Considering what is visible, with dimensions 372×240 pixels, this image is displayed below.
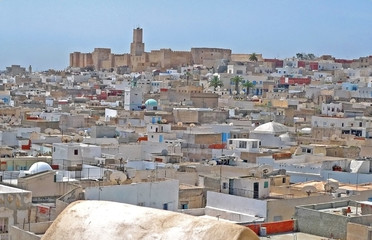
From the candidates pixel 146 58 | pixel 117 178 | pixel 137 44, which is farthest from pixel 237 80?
pixel 117 178

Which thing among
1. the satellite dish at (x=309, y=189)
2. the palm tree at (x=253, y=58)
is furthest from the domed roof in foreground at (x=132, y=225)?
the palm tree at (x=253, y=58)

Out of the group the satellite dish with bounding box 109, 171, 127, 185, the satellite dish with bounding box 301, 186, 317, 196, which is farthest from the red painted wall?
the satellite dish with bounding box 301, 186, 317, 196

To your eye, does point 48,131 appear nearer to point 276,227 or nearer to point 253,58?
point 276,227

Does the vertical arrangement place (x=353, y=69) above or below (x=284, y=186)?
above

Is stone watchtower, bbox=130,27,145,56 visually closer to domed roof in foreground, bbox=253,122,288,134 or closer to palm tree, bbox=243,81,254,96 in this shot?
palm tree, bbox=243,81,254,96

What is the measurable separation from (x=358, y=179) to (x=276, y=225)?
771 centimetres

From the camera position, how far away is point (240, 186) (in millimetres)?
15602

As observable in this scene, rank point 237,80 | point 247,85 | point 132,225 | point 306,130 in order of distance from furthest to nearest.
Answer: point 237,80 < point 247,85 < point 306,130 < point 132,225

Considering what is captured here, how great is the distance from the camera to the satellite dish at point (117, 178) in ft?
48.0

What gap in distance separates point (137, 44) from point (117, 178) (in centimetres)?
7565

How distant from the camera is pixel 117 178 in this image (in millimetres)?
14750

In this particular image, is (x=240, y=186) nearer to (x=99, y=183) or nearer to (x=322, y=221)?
(x=99, y=183)

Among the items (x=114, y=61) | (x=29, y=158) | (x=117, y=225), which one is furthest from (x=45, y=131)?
(x=114, y=61)

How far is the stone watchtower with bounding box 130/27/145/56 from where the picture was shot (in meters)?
89.8
